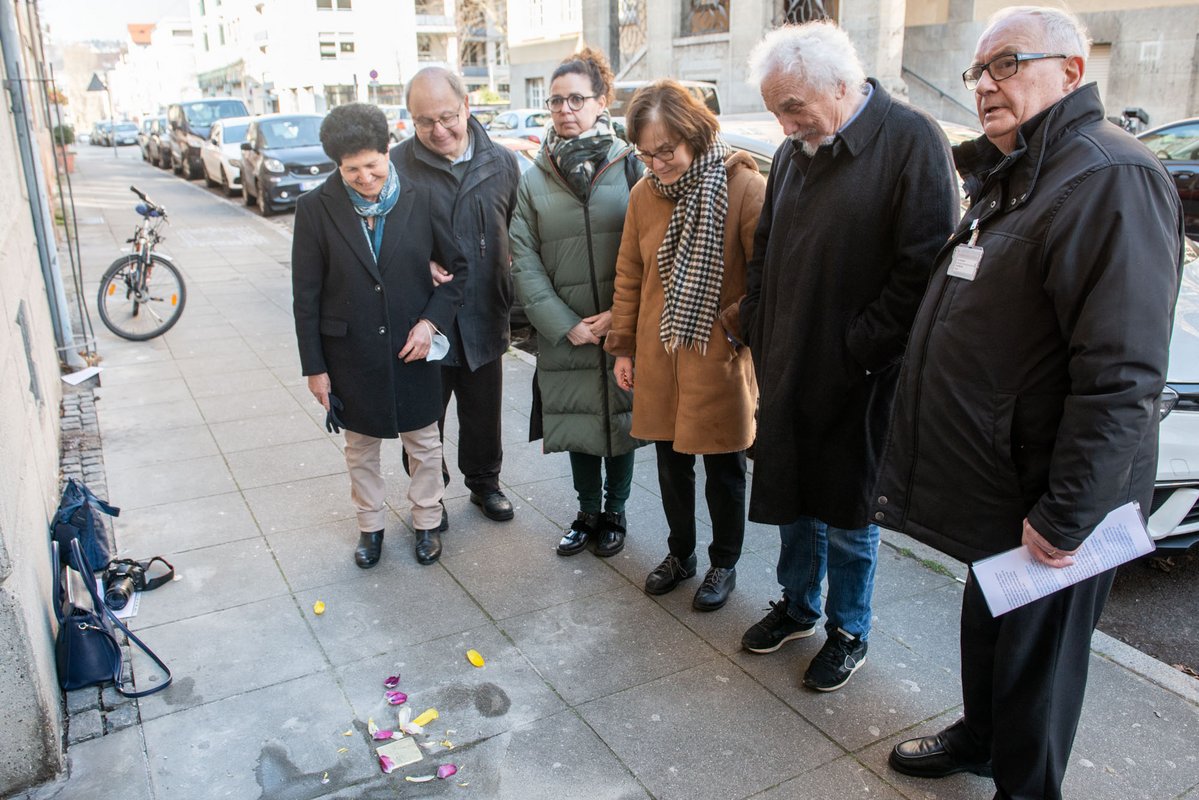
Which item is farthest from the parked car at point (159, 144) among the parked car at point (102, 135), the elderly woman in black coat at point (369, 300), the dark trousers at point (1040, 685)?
the dark trousers at point (1040, 685)

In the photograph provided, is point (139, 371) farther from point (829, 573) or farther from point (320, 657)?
point (829, 573)

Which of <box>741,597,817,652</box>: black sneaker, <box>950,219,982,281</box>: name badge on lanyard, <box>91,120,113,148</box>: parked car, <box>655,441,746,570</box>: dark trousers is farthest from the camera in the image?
<box>91,120,113,148</box>: parked car

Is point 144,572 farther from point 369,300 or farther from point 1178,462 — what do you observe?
point 1178,462

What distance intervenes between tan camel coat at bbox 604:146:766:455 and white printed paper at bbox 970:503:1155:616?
1.32 metres

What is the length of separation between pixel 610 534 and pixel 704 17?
83.3ft

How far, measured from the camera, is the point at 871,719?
10.3 ft

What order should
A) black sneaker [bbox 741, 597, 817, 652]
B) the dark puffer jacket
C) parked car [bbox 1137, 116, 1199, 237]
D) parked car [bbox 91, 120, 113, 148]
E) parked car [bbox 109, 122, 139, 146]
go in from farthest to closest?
parked car [bbox 91, 120, 113, 148]
parked car [bbox 109, 122, 139, 146]
parked car [bbox 1137, 116, 1199, 237]
black sneaker [bbox 741, 597, 817, 652]
the dark puffer jacket

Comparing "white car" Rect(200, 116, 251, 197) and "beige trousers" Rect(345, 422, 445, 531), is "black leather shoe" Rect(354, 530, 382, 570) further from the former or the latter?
"white car" Rect(200, 116, 251, 197)

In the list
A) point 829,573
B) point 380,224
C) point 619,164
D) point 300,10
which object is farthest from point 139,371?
point 300,10

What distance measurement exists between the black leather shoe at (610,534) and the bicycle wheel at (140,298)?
18.5 feet

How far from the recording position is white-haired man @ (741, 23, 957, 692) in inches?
109

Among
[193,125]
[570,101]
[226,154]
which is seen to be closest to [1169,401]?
[570,101]

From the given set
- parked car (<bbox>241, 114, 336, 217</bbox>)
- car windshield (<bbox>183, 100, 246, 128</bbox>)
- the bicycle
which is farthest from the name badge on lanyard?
car windshield (<bbox>183, 100, 246, 128</bbox>)

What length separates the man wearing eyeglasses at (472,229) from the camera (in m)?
4.11
